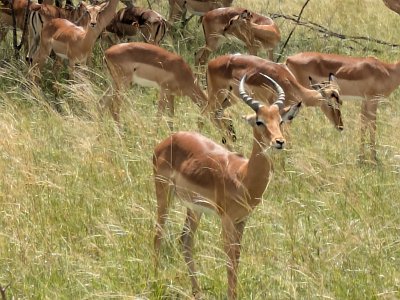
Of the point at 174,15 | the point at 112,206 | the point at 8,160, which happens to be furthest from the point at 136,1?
the point at 112,206

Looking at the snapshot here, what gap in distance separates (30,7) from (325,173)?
203 inches

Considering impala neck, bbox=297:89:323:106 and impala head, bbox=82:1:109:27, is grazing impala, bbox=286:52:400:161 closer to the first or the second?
impala neck, bbox=297:89:323:106

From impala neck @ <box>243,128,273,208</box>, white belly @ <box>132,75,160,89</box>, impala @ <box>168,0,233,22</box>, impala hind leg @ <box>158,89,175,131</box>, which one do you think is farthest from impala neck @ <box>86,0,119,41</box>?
impala neck @ <box>243,128,273,208</box>

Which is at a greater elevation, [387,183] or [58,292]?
[58,292]

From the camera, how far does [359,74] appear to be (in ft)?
24.3

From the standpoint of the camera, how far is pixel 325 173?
5391 millimetres

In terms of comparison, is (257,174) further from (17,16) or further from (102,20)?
(17,16)

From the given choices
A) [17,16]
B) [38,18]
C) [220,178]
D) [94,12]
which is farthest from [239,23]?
[220,178]

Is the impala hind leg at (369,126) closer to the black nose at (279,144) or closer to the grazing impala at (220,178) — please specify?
the grazing impala at (220,178)

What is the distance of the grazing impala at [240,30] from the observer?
32.0ft

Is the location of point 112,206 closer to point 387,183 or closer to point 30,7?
point 387,183

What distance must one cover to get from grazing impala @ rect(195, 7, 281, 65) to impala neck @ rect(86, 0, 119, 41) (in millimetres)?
1565

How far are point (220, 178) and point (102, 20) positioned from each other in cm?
483

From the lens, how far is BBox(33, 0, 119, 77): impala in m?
8.30
